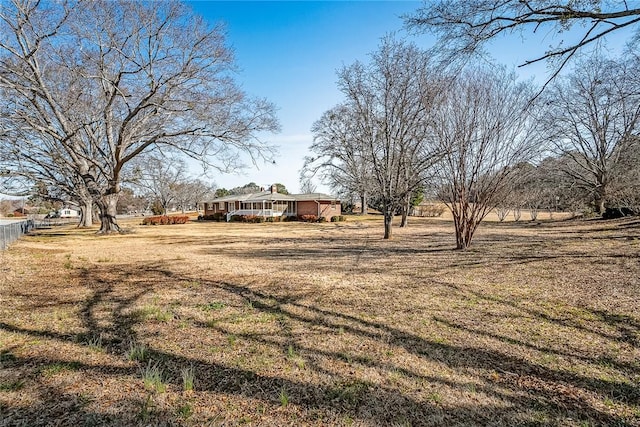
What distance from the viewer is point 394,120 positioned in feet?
41.7

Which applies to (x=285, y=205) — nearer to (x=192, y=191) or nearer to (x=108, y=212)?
(x=108, y=212)

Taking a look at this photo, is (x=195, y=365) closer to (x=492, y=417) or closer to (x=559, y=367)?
(x=492, y=417)

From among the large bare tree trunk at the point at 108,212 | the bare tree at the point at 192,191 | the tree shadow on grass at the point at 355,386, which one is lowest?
the tree shadow on grass at the point at 355,386

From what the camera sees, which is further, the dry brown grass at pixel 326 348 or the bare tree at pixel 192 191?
the bare tree at pixel 192 191

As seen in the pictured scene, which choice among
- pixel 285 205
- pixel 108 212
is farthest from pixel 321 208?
pixel 108 212

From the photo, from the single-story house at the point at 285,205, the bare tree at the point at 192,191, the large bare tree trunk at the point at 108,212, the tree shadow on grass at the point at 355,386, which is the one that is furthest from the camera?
the bare tree at the point at 192,191

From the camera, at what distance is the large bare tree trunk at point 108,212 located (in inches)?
670

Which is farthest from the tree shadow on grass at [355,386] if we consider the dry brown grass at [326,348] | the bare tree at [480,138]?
the bare tree at [480,138]

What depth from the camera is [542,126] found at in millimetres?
9102

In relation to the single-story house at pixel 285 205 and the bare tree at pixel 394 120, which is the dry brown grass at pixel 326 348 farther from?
the single-story house at pixel 285 205

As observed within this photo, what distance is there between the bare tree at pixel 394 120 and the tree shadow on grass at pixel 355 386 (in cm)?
846

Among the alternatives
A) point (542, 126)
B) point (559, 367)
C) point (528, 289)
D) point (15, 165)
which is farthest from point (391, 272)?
point (15, 165)

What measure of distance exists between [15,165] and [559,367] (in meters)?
22.0

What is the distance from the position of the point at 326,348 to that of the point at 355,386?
71 centimetres
